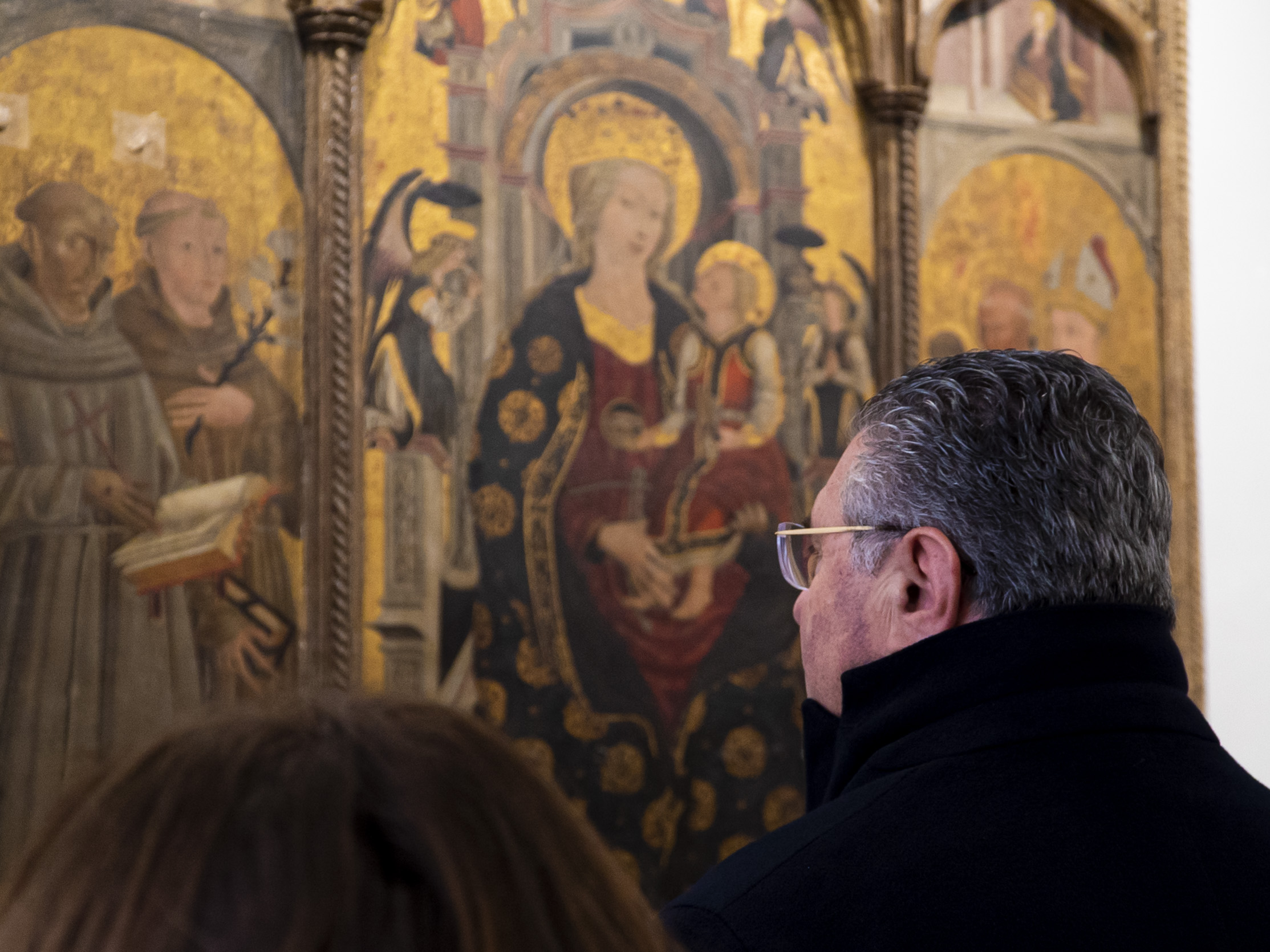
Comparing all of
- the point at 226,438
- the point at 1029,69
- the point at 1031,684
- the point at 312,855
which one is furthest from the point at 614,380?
the point at 312,855

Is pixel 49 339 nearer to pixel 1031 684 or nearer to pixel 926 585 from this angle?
pixel 926 585

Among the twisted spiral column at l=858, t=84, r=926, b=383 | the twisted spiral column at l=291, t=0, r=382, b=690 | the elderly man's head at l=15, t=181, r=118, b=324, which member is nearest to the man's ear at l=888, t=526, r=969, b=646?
the twisted spiral column at l=291, t=0, r=382, b=690

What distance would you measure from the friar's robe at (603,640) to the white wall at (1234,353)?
6.99 ft

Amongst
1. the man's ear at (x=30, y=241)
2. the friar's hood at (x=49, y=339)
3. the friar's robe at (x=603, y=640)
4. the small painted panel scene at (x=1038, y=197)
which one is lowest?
the friar's robe at (x=603, y=640)

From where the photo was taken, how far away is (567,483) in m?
4.43

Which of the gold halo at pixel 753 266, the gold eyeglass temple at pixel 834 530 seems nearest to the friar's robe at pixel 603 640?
the gold halo at pixel 753 266

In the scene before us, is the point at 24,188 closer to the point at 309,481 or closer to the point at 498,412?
the point at 309,481

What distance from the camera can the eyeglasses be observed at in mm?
1949

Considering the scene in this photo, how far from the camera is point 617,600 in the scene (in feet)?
14.6

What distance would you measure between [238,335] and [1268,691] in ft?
14.4

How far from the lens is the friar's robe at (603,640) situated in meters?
4.32

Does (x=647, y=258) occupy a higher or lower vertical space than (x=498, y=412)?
higher

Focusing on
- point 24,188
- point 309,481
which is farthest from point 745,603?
point 24,188

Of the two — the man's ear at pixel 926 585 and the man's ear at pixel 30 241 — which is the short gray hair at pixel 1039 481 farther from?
the man's ear at pixel 30 241
